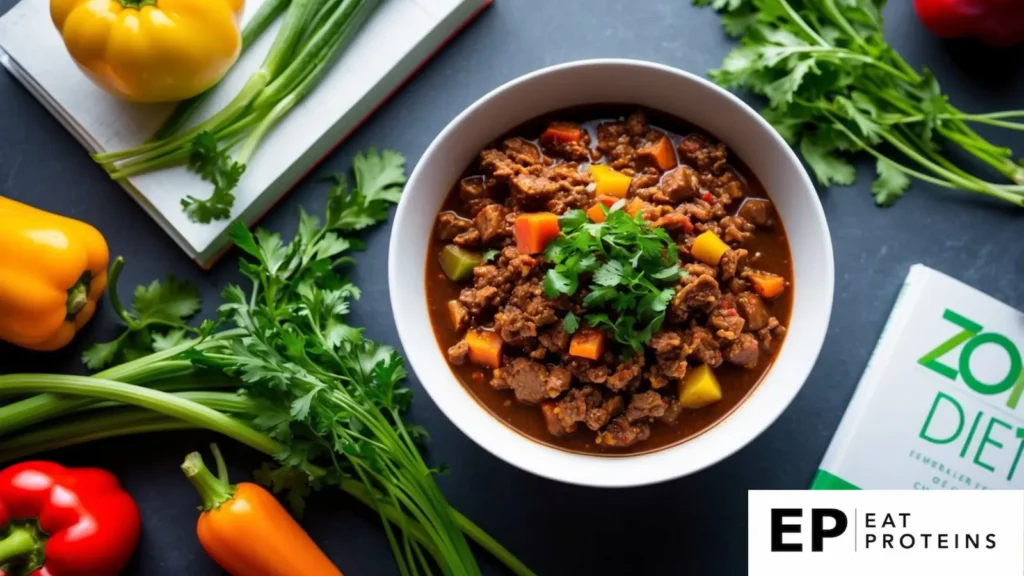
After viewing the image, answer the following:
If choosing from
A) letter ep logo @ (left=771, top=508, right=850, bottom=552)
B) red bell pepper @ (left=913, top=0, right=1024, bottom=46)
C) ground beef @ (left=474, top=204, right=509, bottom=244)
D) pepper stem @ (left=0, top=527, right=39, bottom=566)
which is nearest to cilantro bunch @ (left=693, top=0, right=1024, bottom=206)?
red bell pepper @ (left=913, top=0, right=1024, bottom=46)

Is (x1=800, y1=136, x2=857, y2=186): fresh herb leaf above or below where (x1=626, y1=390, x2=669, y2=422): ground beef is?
above

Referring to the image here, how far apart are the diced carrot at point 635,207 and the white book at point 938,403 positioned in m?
1.08

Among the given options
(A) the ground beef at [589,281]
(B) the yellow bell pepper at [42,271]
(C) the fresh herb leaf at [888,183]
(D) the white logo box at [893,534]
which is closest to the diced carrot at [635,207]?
(A) the ground beef at [589,281]

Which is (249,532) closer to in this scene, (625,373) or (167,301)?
(167,301)

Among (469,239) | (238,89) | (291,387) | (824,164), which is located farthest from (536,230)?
(238,89)

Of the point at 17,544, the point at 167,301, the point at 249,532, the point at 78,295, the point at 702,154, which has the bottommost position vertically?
the point at 17,544

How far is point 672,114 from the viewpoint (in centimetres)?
307

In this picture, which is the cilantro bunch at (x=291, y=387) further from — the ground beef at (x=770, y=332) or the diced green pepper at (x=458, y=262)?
the ground beef at (x=770, y=332)

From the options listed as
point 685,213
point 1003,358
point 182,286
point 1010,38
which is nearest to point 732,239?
point 685,213

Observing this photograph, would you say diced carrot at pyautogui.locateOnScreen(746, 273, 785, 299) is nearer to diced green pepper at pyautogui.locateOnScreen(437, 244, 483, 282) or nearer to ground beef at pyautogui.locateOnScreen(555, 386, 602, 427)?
ground beef at pyautogui.locateOnScreen(555, 386, 602, 427)

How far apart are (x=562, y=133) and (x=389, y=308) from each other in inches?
35.1

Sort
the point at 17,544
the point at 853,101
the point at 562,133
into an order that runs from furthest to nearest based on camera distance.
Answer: the point at 853,101 < the point at 17,544 < the point at 562,133

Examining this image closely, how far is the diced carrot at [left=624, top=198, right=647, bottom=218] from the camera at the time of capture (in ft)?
9.40

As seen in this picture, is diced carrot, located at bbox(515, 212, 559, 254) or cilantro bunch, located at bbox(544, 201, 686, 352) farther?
diced carrot, located at bbox(515, 212, 559, 254)
